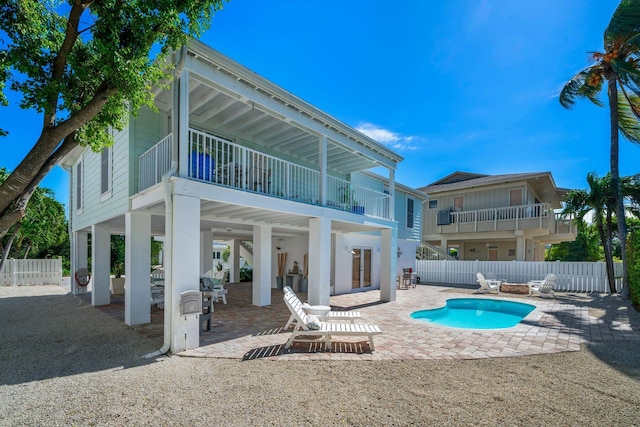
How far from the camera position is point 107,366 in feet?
17.6

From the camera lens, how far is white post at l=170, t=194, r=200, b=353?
5.88 meters

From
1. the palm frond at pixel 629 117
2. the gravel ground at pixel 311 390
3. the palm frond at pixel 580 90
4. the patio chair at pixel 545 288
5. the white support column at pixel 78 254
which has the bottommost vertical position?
the patio chair at pixel 545 288

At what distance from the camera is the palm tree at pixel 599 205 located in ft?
48.0

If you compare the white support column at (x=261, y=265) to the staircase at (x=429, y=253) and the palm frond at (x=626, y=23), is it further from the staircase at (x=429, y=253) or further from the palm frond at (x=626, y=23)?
the palm frond at (x=626, y=23)

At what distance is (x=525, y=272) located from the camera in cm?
1800

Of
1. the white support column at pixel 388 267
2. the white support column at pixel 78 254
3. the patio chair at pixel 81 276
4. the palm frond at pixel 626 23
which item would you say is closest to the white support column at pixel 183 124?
the white support column at pixel 388 267

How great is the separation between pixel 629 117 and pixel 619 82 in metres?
2.11

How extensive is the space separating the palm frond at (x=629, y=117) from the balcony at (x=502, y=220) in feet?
18.1

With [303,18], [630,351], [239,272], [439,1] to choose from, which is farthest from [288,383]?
[239,272]

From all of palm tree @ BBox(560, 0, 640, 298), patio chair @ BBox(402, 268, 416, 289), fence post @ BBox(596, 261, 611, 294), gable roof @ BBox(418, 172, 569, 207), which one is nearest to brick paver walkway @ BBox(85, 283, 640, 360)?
fence post @ BBox(596, 261, 611, 294)

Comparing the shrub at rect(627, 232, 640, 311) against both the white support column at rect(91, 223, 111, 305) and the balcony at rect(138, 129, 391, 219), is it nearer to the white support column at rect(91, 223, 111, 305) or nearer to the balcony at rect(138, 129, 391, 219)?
the balcony at rect(138, 129, 391, 219)

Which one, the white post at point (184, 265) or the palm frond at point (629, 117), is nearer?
the white post at point (184, 265)

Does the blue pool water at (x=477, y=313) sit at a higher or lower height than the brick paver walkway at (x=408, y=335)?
lower

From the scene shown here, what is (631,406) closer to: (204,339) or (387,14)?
(204,339)
